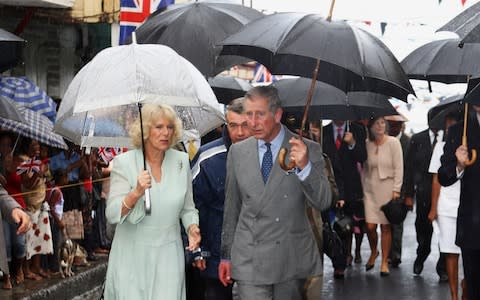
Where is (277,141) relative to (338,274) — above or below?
above

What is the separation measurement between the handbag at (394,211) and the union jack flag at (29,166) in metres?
4.83

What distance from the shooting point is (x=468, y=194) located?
29.5ft

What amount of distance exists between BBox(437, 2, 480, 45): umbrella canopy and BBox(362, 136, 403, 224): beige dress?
7.34 meters

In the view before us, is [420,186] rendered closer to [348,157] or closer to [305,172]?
[348,157]

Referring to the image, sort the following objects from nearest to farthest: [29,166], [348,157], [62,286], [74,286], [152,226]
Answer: [152,226]
[62,286]
[29,166]
[74,286]
[348,157]

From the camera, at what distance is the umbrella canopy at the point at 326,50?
7.30 m

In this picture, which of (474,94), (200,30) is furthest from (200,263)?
(200,30)

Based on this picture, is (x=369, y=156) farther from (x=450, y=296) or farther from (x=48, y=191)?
(x=48, y=191)

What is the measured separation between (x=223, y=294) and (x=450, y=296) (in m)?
4.85

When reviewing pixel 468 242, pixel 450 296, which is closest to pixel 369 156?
pixel 450 296

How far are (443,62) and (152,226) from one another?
4346 millimetres

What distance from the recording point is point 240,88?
13383mm

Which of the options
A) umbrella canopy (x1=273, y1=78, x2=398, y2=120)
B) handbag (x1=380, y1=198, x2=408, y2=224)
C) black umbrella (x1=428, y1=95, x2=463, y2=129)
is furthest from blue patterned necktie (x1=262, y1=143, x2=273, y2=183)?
handbag (x1=380, y1=198, x2=408, y2=224)

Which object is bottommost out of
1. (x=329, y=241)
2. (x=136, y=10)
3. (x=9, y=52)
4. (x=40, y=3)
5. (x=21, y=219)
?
(x=329, y=241)
